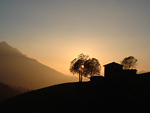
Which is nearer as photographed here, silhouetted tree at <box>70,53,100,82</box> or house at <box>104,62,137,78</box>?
house at <box>104,62,137,78</box>

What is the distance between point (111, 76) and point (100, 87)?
21691 mm

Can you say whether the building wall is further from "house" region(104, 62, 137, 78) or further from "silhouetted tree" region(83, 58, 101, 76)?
"silhouetted tree" region(83, 58, 101, 76)

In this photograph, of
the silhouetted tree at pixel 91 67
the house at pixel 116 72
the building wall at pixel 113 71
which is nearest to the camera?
the building wall at pixel 113 71

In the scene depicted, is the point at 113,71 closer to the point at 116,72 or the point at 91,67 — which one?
the point at 116,72

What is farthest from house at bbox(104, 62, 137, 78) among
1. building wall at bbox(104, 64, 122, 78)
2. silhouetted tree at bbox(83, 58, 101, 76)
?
silhouetted tree at bbox(83, 58, 101, 76)

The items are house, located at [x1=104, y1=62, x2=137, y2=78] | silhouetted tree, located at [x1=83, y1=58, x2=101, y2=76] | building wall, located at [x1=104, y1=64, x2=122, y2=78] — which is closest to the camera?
building wall, located at [x1=104, y1=64, x2=122, y2=78]

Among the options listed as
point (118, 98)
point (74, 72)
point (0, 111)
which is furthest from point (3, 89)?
point (118, 98)

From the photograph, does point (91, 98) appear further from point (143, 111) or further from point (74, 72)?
point (74, 72)

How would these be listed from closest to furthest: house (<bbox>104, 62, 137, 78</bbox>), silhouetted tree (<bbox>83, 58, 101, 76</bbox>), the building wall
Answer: the building wall
house (<bbox>104, 62, 137, 78</bbox>)
silhouetted tree (<bbox>83, 58, 101, 76</bbox>)

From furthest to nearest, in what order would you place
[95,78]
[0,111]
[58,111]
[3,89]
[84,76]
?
[3,89]
[84,76]
[95,78]
[0,111]
[58,111]

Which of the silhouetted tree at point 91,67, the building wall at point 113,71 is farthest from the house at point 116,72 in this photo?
the silhouetted tree at point 91,67

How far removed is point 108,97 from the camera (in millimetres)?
29281

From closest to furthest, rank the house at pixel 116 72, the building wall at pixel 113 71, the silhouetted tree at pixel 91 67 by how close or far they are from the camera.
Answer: the building wall at pixel 113 71
the house at pixel 116 72
the silhouetted tree at pixel 91 67

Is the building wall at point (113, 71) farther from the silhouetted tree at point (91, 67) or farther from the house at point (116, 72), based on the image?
the silhouetted tree at point (91, 67)
